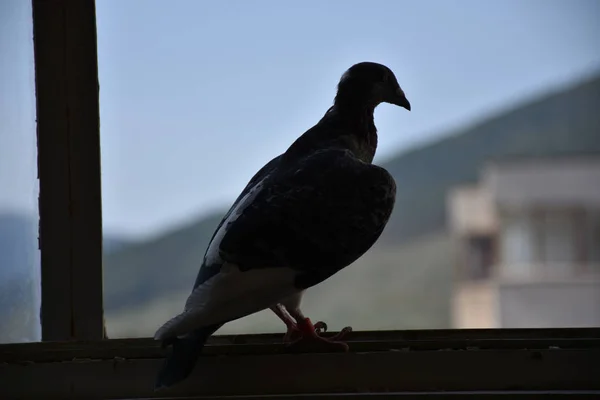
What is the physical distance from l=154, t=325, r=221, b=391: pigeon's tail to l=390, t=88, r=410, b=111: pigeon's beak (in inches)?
30.5

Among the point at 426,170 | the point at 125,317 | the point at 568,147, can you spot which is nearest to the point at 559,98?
the point at 568,147

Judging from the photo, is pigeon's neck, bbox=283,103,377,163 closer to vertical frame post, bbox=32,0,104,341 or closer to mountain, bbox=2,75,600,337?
vertical frame post, bbox=32,0,104,341

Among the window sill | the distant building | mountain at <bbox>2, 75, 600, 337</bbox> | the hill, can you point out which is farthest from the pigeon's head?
mountain at <bbox>2, 75, 600, 337</bbox>

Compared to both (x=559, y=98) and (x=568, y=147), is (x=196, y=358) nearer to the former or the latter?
(x=568, y=147)

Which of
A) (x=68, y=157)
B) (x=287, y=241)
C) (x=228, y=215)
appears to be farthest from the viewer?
(x=68, y=157)

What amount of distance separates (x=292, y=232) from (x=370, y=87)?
499 millimetres

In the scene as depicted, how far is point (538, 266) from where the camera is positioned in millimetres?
8289

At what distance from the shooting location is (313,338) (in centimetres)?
146

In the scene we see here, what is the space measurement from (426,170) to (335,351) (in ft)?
39.1

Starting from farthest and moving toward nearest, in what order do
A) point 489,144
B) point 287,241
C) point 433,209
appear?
point 433,209 → point 489,144 → point 287,241

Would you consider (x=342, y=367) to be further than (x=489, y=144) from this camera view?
No

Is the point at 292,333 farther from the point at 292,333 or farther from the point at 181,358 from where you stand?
the point at 181,358

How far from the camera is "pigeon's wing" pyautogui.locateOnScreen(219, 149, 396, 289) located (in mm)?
1388

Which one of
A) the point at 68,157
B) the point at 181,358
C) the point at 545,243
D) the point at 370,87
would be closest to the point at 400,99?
the point at 370,87
